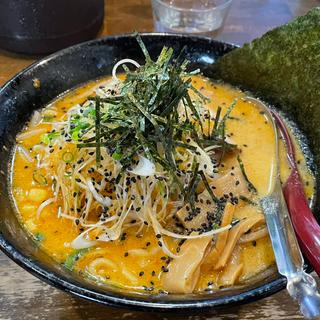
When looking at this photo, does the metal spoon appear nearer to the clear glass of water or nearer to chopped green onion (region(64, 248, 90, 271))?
chopped green onion (region(64, 248, 90, 271))

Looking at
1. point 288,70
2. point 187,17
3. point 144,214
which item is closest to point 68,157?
point 144,214

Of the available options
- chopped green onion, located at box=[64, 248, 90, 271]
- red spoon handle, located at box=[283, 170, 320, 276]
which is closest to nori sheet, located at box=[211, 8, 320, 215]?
red spoon handle, located at box=[283, 170, 320, 276]

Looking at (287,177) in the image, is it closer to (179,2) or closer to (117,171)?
(117,171)

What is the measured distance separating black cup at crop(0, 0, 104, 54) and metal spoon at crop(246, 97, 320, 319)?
4.00 ft

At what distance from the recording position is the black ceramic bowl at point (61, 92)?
1.11 metres

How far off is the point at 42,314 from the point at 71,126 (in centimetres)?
56

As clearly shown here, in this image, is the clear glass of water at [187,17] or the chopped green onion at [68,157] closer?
the chopped green onion at [68,157]

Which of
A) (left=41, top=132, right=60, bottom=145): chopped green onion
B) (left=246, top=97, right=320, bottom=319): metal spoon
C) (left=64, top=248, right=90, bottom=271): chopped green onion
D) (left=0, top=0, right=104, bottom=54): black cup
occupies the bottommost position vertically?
(left=64, top=248, right=90, bottom=271): chopped green onion

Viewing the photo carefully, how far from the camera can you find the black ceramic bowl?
3.63 ft

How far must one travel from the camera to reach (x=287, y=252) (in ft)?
3.91

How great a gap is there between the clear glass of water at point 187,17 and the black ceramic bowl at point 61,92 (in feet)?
2.06

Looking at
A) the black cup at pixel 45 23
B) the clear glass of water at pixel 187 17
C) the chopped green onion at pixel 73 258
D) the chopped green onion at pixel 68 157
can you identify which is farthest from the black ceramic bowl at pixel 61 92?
the clear glass of water at pixel 187 17

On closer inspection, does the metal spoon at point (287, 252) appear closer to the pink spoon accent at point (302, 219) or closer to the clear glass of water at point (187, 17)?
the pink spoon accent at point (302, 219)

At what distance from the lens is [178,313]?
1089 millimetres
